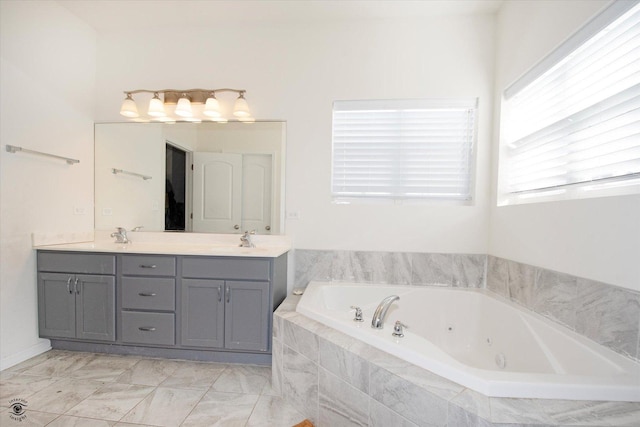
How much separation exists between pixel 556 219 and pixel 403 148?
1.16 m

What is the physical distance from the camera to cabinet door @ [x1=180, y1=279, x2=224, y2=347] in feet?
6.25

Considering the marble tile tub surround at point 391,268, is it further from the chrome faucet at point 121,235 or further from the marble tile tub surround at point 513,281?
the chrome faucet at point 121,235

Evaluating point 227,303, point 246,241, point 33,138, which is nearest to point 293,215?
point 246,241

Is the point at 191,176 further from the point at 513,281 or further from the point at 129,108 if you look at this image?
the point at 513,281

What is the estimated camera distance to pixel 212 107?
7.43 feet

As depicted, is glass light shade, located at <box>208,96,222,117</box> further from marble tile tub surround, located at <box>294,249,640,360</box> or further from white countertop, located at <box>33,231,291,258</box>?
marble tile tub surround, located at <box>294,249,640,360</box>

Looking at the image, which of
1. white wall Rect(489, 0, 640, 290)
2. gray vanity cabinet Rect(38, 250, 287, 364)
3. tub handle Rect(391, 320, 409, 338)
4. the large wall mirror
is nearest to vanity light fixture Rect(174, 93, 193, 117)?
the large wall mirror

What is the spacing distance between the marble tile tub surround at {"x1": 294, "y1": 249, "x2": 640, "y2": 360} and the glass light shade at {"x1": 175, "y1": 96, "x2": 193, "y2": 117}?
1479mm

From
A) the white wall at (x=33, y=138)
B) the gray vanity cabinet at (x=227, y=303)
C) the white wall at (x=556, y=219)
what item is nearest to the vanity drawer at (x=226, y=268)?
the gray vanity cabinet at (x=227, y=303)

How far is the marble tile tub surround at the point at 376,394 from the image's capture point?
846mm

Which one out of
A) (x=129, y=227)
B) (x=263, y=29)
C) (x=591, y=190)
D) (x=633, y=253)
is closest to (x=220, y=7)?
(x=263, y=29)

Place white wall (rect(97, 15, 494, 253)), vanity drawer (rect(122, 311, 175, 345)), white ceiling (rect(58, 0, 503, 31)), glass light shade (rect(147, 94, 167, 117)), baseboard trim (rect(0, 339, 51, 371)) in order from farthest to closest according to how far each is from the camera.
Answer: glass light shade (rect(147, 94, 167, 117)), white wall (rect(97, 15, 494, 253)), white ceiling (rect(58, 0, 503, 31)), vanity drawer (rect(122, 311, 175, 345)), baseboard trim (rect(0, 339, 51, 371))

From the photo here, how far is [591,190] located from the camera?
1.34m

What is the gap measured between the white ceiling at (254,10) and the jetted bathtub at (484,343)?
2.12 meters
